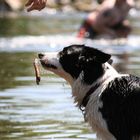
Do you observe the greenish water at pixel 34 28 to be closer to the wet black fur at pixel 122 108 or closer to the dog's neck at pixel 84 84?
the dog's neck at pixel 84 84

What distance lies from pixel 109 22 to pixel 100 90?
18381mm

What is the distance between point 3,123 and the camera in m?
12.3

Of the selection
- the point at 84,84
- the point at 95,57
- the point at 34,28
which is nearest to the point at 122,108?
the point at 84,84

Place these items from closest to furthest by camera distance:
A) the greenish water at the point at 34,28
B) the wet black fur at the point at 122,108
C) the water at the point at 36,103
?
the wet black fur at the point at 122,108, the water at the point at 36,103, the greenish water at the point at 34,28

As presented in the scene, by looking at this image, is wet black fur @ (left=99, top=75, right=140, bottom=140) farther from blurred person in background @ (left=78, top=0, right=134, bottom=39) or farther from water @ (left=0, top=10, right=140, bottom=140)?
blurred person in background @ (left=78, top=0, right=134, bottom=39)

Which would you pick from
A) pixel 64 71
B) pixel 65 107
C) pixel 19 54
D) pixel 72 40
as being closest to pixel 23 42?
pixel 72 40

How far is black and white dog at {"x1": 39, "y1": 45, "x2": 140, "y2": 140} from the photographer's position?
360 inches

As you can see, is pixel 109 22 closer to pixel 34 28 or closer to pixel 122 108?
pixel 34 28

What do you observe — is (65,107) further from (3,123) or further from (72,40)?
(72,40)

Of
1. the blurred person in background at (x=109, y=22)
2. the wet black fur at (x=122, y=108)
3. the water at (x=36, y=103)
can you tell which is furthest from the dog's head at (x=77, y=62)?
the blurred person in background at (x=109, y=22)

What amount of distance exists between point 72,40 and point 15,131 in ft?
53.2

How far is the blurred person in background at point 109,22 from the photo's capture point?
90.2 feet

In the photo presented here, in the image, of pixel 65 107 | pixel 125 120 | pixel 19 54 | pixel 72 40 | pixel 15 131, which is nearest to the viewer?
pixel 125 120

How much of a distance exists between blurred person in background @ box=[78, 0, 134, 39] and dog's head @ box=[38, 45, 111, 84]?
58.3 ft
